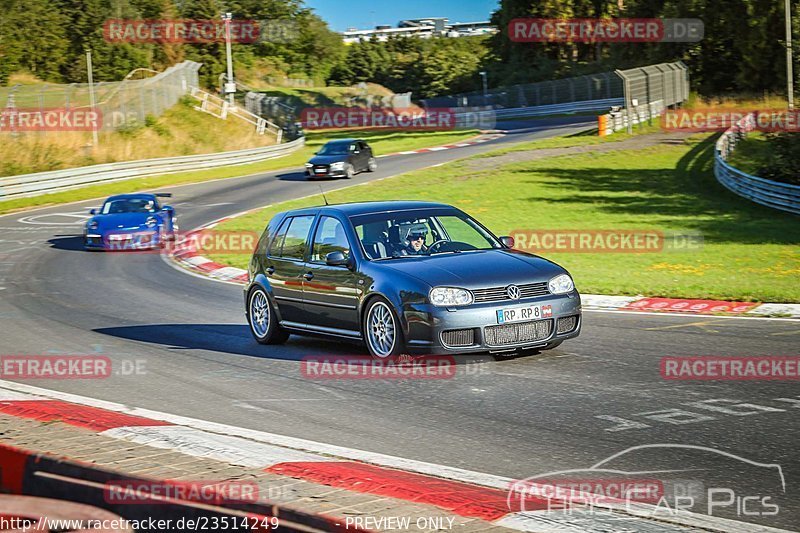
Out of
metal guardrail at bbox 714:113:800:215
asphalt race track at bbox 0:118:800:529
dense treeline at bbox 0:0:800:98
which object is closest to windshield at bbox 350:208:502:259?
asphalt race track at bbox 0:118:800:529

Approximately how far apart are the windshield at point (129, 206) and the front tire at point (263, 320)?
46.6ft

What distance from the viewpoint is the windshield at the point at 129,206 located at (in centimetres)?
2611

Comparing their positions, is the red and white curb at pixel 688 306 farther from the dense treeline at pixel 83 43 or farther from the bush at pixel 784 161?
the dense treeline at pixel 83 43

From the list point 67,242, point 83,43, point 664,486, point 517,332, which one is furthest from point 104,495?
point 83,43

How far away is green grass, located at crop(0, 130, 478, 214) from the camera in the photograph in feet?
125

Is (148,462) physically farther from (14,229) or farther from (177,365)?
(14,229)

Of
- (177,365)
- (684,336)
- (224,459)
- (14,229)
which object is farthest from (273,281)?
(14,229)

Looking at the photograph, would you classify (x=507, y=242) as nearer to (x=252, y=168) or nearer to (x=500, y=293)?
(x=500, y=293)

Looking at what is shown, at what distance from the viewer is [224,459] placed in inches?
260

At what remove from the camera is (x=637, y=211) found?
27.9 metres

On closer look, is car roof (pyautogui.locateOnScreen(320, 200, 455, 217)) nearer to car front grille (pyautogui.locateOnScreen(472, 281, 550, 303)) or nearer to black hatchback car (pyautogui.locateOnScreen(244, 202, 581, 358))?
black hatchback car (pyautogui.locateOnScreen(244, 202, 581, 358))

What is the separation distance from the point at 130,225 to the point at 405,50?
304ft
